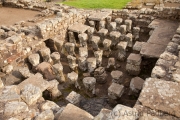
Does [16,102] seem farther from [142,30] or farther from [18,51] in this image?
[142,30]

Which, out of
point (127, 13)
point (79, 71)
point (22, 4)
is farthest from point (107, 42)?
point (22, 4)

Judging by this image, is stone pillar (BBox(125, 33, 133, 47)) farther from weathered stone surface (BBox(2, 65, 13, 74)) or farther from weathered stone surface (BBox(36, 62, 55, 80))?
weathered stone surface (BBox(2, 65, 13, 74))

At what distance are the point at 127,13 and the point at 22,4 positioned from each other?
7.30 metres

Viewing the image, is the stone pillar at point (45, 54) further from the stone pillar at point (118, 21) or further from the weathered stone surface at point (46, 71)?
the stone pillar at point (118, 21)

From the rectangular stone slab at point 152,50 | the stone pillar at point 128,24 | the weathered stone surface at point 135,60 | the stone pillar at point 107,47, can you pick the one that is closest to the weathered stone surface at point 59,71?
the stone pillar at point 107,47

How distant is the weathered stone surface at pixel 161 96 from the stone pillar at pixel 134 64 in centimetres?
289

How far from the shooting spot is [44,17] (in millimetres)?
11078

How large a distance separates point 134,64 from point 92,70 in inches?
67.0

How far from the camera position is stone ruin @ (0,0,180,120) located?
4.05 m

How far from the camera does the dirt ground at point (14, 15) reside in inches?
439

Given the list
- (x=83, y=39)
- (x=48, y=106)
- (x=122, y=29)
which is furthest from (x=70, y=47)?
(x=48, y=106)

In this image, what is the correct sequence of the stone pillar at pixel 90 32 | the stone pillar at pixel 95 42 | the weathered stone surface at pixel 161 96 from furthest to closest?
the stone pillar at pixel 90 32, the stone pillar at pixel 95 42, the weathered stone surface at pixel 161 96

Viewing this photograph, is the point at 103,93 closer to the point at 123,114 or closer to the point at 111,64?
the point at 111,64

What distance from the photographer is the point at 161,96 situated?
3.88 metres
